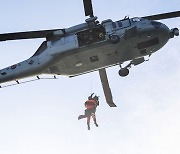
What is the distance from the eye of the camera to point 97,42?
2214 centimetres

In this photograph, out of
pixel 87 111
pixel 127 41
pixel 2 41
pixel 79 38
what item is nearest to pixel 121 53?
pixel 127 41

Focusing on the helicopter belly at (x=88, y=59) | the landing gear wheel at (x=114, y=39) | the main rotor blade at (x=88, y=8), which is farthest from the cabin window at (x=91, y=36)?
the main rotor blade at (x=88, y=8)

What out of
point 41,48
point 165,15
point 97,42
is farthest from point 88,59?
point 165,15

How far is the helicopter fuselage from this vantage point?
22.1 metres

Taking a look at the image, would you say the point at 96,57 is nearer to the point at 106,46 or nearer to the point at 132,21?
the point at 106,46

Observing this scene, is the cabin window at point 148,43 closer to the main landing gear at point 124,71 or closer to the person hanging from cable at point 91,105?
the main landing gear at point 124,71

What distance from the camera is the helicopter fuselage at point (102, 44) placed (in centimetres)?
2209

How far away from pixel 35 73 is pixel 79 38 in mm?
3673

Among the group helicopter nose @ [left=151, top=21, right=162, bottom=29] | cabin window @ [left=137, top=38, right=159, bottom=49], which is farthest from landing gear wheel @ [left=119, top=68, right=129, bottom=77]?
A: helicopter nose @ [left=151, top=21, right=162, bottom=29]

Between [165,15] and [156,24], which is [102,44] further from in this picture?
[165,15]

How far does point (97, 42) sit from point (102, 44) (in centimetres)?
32

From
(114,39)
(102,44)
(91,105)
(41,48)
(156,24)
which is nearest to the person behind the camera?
(114,39)

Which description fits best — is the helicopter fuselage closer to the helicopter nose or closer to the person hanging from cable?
the helicopter nose

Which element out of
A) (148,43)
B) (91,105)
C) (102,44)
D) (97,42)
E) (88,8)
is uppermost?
(88,8)
